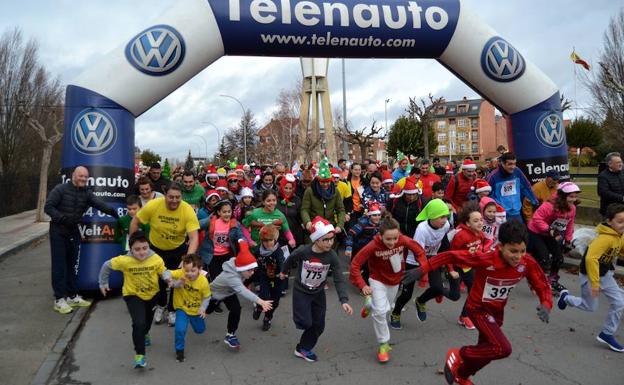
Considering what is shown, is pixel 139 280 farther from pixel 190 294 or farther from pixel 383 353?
pixel 383 353

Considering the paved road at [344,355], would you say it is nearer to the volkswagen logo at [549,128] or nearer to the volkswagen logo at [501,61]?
the volkswagen logo at [549,128]

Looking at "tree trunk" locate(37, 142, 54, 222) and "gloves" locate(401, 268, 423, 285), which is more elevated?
"tree trunk" locate(37, 142, 54, 222)

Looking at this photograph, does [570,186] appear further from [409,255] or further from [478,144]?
[478,144]

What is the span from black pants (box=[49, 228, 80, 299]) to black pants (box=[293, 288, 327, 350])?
3552 millimetres

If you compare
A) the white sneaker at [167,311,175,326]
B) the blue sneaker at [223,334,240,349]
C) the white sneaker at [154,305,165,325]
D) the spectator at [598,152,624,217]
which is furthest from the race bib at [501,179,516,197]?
the white sneaker at [154,305,165,325]

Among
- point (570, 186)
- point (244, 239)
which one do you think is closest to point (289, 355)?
point (244, 239)

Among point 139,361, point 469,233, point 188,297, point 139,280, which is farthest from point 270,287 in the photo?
point 469,233

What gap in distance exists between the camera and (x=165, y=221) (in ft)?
17.9

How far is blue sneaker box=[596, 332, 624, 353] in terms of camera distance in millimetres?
4621

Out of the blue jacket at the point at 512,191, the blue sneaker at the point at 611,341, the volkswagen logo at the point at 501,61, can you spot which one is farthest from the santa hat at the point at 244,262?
the volkswagen logo at the point at 501,61

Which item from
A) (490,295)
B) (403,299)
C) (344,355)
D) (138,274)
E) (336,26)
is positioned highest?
(336,26)

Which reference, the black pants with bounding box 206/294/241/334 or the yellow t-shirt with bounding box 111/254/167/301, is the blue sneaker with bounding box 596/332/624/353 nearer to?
the black pants with bounding box 206/294/241/334

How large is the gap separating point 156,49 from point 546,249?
644 cm

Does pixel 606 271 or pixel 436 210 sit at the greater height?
pixel 436 210
